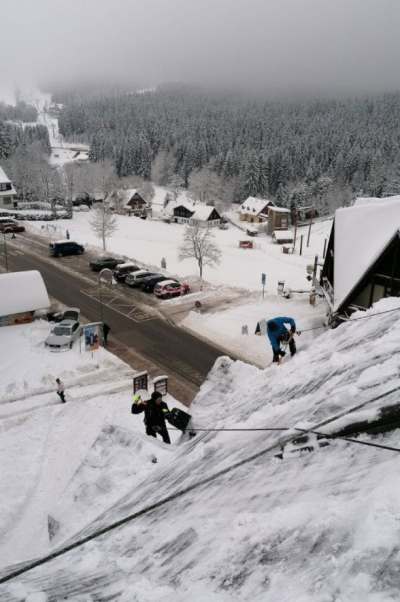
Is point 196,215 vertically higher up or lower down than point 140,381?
lower down

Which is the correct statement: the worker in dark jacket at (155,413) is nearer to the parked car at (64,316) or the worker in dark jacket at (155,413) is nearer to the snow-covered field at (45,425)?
the snow-covered field at (45,425)

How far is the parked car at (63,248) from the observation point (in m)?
46.4

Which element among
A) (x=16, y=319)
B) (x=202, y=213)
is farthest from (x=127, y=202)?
(x=16, y=319)

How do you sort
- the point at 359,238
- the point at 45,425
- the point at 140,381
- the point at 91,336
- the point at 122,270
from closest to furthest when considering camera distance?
the point at 45,425, the point at 140,381, the point at 359,238, the point at 91,336, the point at 122,270

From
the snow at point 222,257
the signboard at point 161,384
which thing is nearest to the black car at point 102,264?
the snow at point 222,257

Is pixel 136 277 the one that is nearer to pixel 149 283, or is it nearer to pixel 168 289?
pixel 149 283

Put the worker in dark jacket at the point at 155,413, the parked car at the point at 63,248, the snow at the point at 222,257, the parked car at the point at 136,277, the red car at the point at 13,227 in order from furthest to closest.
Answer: the red car at the point at 13,227, the parked car at the point at 63,248, the snow at the point at 222,257, the parked car at the point at 136,277, the worker in dark jacket at the point at 155,413

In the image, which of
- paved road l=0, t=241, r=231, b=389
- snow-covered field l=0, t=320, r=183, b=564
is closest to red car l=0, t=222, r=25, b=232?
paved road l=0, t=241, r=231, b=389

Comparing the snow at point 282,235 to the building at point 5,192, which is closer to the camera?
the building at point 5,192

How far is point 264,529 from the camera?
372 cm

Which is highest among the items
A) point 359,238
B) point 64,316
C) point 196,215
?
point 359,238

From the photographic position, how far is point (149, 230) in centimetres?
7288

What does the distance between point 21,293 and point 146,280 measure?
36.1ft

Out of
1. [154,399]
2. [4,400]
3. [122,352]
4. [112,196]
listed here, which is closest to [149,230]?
[112,196]
